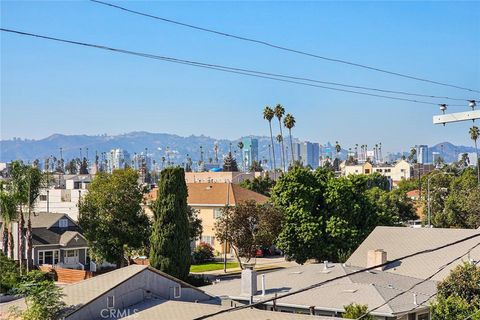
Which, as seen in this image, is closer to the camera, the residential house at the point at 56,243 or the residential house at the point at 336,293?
the residential house at the point at 336,293

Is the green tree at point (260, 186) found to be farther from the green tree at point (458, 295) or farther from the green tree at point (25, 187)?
the green tree at point (458, 295)

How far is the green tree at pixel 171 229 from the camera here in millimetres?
45219

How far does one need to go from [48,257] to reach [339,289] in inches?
1351

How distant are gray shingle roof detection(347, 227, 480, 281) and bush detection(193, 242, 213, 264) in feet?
86.6

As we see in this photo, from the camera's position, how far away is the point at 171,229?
45.6 m

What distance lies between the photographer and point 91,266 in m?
59.1

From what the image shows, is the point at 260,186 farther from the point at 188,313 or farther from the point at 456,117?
the point at 456,117

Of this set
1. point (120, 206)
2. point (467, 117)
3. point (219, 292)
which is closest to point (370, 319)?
point (219, 292)

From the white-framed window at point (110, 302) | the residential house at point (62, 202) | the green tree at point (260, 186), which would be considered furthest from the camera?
the green tree at point (260, 186)

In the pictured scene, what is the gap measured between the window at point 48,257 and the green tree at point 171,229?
1571 cm

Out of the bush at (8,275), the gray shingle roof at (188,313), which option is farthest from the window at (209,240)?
the gray shingle roof at (188,313)

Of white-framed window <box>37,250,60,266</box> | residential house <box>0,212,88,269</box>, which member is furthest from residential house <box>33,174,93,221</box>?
white-framed window <box>37,250,60,266</box>

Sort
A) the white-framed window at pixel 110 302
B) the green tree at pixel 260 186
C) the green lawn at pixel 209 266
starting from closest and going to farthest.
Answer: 1. the white-framed window at pixel 110 302
2. the green lawn at pixel 209 266
3. the green tree at pixel 260 186

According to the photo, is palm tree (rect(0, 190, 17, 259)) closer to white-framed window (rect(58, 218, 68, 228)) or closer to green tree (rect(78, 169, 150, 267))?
green tree (rect(78, 169, 150, 267))
